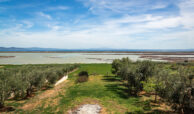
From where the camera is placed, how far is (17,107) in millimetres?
17938

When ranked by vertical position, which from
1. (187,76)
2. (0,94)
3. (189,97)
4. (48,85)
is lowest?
(48,85)

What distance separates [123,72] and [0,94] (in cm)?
2751

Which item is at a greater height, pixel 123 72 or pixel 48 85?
pixel 123 72

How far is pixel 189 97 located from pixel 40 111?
19422 millimetres

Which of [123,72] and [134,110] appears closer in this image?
[134,110]

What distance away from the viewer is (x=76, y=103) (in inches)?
726

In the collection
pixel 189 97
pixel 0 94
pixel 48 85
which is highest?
pixel 189 97

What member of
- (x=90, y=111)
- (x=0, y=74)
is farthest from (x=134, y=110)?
(x=0, y=74)

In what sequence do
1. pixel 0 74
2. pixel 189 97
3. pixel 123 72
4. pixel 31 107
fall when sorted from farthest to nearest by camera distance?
1. pixel 123 72
2. pixel 0 74
3. pixel 31 107
4. pixel 189 97

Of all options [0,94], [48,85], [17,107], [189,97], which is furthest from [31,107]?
[189,97]

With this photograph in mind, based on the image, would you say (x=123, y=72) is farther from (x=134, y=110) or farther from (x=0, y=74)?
(x=0, y=74)

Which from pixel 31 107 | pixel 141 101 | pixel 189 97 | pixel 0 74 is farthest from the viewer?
pixel 0 74

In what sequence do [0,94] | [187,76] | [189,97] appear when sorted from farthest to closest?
[0,94] → [187,76] → [189,97]

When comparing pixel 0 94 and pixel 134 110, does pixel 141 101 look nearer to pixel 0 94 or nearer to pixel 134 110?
pixel 134 110
